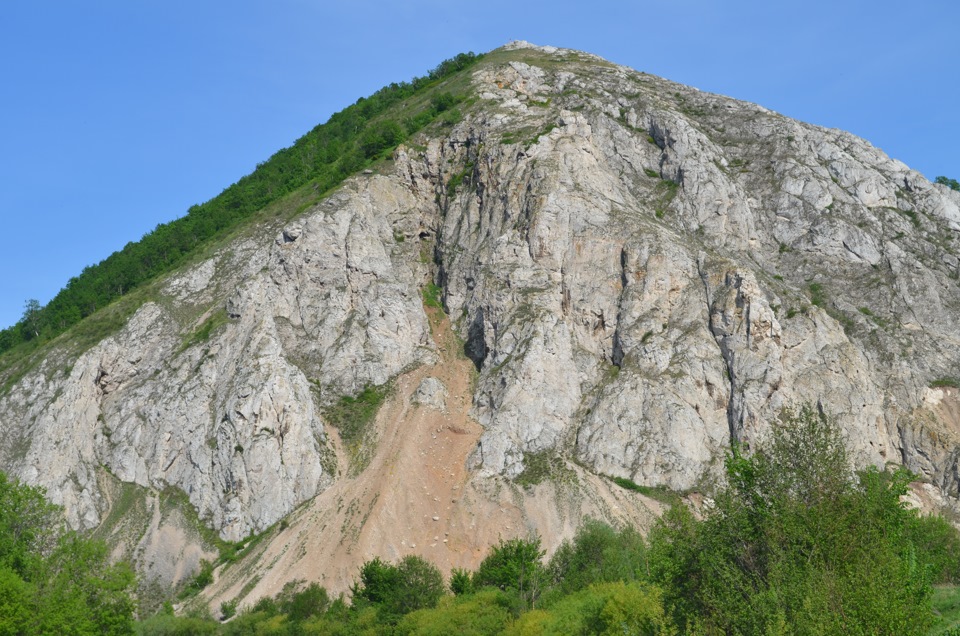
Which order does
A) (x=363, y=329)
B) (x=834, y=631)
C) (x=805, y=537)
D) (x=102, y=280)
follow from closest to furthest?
1. (x=834, y=631)
2. (x=805, y=537)
3. (x=363, y=329)
4. (x=102, y=280)

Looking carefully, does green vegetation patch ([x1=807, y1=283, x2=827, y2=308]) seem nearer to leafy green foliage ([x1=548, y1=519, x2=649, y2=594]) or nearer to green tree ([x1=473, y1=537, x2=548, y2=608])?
leafy green foliage ([x1=548, y1=519, x2=649, y2=594])

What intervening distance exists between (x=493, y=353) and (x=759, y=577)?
53.1 m

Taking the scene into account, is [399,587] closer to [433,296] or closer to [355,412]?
[355,412]

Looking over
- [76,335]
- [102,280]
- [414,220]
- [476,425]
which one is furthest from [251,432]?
[102,280]

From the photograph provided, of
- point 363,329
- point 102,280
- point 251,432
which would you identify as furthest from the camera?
point 102,280

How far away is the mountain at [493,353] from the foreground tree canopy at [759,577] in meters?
14.0

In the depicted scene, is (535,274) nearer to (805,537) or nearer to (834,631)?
(805,537)

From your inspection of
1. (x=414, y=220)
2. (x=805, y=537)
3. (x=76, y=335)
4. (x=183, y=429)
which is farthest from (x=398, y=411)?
(x=805, y=537)

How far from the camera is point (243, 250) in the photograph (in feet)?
323

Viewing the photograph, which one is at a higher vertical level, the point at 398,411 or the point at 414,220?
the point at 414,220

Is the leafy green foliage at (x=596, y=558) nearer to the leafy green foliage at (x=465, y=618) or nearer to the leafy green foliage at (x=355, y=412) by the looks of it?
the leafy green foliage at (x=465, y=618)

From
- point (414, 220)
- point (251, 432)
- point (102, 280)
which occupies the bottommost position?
point (251, 432)

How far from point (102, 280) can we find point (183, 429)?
42599 millimetres

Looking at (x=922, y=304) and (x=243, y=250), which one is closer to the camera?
(x=922, y=304)
